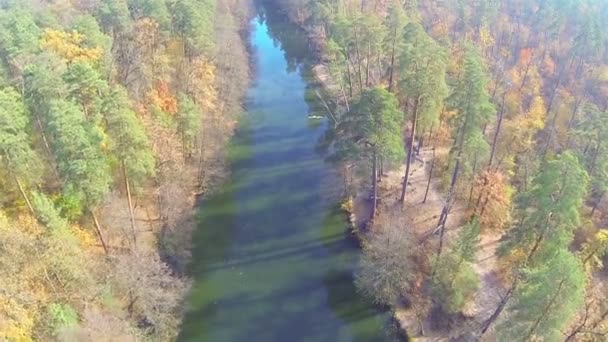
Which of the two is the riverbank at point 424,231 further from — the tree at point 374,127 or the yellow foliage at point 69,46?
the yellow foliage at point 69,46

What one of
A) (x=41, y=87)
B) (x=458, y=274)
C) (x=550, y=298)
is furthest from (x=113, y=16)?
(x=550, y=298)

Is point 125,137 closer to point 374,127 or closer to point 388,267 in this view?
point 374,127

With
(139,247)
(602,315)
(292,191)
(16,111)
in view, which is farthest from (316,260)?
(16,111)

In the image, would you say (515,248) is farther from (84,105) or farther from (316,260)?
(84,105)

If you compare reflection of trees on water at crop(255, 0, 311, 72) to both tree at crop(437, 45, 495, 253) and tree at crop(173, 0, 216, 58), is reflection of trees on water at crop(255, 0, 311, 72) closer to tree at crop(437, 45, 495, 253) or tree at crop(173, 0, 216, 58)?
tree at crop(173, 0, 216, 58)

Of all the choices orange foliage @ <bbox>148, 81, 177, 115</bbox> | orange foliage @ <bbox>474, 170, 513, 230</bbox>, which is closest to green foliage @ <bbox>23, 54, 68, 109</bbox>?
orange foliage @ <bbox>148, 81, 177, 115</bbox>

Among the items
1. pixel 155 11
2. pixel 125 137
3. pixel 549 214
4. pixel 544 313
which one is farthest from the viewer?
pixel 155 11
